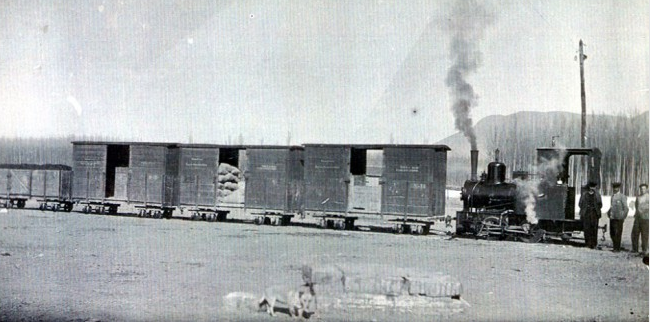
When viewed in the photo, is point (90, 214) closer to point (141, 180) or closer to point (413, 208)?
point (141, 180)

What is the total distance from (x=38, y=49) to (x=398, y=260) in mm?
9365

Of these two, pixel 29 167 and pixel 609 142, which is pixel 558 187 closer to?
pixel 609 142

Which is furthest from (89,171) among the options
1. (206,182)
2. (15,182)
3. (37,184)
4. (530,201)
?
(530,201)

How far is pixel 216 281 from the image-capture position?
8234 millimetres

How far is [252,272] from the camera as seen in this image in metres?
8.92

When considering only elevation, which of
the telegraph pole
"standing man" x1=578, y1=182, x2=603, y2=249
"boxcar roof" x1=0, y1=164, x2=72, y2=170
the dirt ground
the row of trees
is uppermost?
the telegraph pole

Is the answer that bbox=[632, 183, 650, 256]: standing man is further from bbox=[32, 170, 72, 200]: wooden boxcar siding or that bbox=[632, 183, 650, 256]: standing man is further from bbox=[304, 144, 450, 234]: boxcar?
bbox=[32, 170, 72, 200]: wooden boxcar siding

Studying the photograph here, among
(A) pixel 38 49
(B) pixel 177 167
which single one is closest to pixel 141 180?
(B) pixel 177 167

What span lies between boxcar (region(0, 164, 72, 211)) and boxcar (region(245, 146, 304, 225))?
8.14 meters

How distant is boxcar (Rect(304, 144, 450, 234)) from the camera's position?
15.8 metres

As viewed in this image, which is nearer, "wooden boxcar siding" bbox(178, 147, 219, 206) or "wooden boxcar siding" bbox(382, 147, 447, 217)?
"wooden boxcar siding" bbox(382, 147, 447, 217)

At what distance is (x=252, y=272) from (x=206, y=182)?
1052 centimetres

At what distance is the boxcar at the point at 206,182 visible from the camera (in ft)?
61.7

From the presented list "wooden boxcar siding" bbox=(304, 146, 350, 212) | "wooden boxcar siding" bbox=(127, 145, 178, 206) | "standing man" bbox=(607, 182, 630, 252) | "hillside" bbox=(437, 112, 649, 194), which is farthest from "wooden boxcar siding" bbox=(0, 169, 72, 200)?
"standing man" bbox=(607, 182, 630, 252)
